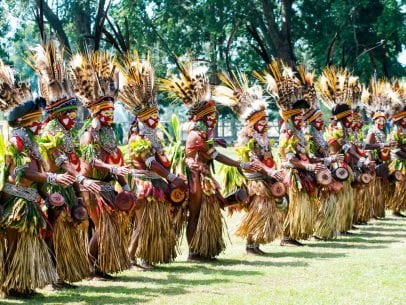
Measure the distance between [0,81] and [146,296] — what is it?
2.28 m

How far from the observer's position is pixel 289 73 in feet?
33.6

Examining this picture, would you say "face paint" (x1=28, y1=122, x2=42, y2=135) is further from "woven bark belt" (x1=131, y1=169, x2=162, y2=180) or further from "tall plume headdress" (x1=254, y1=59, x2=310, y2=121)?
"tall plume headdress" (x1=254, y1=59, x2=310, y2=121)

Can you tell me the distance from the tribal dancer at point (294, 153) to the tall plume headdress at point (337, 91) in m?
1.43

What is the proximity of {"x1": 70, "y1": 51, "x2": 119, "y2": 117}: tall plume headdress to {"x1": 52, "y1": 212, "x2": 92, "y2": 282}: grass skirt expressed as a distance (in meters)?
1.22

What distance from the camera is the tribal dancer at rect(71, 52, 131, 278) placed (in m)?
7.82

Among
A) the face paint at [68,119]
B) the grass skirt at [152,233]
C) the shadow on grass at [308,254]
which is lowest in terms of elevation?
the shadow on grass at [308,254]

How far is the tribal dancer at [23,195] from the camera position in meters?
6.90

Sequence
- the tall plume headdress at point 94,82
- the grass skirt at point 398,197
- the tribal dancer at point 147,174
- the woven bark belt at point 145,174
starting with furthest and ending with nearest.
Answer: the grass skirt at point 398,197 < the tribal dancer at point 147,174 < the woven bark belt at point 145,174 < the tall plume headdress at point 94,82

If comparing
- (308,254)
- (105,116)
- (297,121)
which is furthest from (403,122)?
(105,116)

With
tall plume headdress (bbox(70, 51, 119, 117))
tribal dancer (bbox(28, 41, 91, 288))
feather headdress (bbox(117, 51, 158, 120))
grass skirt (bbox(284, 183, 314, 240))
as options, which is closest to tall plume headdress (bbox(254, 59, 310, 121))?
grass skirt (bbox(284, 183, 314, 240))

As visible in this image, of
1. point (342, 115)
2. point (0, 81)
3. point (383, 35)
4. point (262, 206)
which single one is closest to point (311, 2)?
point (383, 35)

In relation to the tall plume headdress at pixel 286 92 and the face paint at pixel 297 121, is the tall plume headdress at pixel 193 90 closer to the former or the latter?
the tall plume headdress at pixel 286 92

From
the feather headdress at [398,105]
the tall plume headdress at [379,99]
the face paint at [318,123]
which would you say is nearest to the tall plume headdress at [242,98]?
the face paint at [318,123]

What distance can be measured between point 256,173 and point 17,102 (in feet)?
10.8
